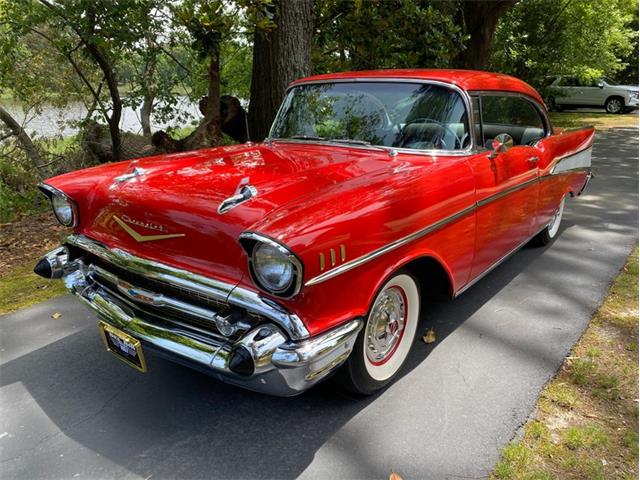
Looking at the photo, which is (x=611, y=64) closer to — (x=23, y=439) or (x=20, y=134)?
(x=20, y=134)

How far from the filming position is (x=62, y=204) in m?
2.88

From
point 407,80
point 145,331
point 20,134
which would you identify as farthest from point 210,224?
point 20,134

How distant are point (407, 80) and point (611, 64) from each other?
54.6ft

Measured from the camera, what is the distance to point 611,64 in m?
16.5

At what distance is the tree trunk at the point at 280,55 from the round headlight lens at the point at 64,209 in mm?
3478

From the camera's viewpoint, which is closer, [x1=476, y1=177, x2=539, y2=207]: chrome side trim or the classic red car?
the classic red car

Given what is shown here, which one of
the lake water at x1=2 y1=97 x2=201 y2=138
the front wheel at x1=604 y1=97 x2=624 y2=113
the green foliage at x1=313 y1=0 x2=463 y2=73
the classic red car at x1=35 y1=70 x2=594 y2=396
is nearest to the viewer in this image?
the classic red car at x1=35 y1=70 x2=594 y2=396

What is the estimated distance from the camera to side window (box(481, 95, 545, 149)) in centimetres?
351

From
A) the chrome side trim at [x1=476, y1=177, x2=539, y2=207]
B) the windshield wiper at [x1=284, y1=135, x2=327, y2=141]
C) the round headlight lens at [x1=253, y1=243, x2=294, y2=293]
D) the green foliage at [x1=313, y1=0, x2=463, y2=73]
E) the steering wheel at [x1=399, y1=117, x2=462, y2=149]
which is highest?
the green foliage at [x1=313, y1=0, x2=463, y2=73]

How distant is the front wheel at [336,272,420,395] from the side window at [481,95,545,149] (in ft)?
4.11

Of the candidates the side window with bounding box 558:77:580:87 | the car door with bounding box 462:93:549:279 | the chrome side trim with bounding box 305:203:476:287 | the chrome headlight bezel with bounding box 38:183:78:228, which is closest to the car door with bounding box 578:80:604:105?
the side window with bounding box 558:77:580:87

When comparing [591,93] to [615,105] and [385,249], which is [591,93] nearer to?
[615,105]

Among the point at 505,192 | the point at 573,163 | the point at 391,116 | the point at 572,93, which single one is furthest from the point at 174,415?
the point at 572,93

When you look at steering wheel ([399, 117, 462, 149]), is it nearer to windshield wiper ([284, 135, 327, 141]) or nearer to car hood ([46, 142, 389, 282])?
car hood ([46, 142, 389, 282])
